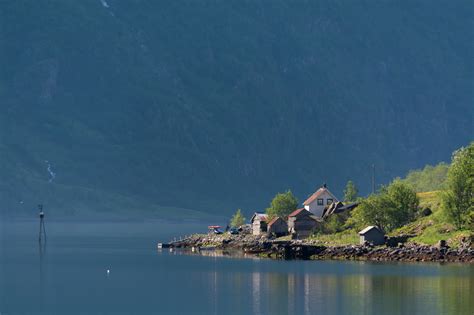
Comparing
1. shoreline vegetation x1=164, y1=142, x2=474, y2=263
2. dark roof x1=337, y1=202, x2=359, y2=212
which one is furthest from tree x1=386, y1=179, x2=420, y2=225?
dark roof x1=337, y1=202, x2=359, y2=212

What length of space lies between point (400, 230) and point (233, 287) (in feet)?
134

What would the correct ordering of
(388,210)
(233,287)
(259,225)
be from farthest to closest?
(259,225) → (388,210) → (233,287)

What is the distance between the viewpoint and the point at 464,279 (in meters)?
109

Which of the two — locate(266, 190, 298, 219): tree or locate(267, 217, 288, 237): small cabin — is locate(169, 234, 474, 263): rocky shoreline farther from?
locate(266, 190, 298, 219): tree

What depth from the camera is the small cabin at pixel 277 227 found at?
175m

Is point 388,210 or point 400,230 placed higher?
point 388,210

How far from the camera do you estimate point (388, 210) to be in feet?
495

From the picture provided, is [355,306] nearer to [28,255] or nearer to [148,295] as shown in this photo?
[148,295]

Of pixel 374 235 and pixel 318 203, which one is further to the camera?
pixel 318 203

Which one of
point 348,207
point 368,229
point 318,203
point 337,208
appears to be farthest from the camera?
point 318,203

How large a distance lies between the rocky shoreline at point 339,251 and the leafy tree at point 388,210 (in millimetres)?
7411

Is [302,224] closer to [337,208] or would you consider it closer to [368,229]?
[337,208]

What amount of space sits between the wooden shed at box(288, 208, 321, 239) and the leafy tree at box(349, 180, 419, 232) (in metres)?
16.0

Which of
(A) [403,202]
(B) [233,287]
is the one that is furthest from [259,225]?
(B) [233,287]
